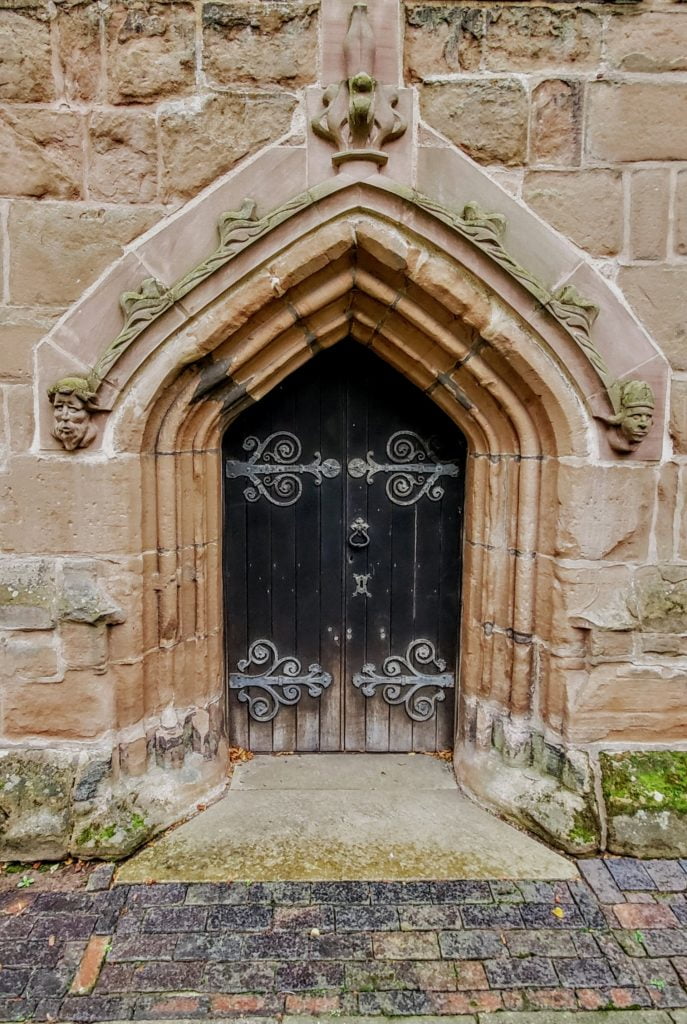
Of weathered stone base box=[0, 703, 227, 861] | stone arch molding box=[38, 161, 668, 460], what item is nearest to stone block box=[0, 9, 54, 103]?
stone arch molding box=[38, 161, 668, 460]

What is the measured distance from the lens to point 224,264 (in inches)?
105

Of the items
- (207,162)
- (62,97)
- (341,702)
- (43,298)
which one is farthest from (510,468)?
(62,97)

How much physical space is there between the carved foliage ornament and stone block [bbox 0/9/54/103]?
3.01 feet

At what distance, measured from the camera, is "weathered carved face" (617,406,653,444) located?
2701mm

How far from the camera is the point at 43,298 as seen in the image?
107 inches

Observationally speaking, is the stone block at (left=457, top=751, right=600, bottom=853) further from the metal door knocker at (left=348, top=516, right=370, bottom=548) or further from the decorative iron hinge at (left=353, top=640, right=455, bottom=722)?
the metal door knocker at (left=348, top=516, right=370, bottom=548)

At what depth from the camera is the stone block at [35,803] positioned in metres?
2.72

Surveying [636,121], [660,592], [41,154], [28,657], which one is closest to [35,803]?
[28,657]

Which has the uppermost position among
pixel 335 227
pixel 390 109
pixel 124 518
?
pixel 390 109

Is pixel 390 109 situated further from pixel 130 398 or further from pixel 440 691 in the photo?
pixel 440 691

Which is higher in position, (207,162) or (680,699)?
(207,162)

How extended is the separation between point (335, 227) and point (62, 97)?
4.07 feet

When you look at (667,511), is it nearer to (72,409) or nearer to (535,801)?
(535,801)

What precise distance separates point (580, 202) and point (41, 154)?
2.27 meters
